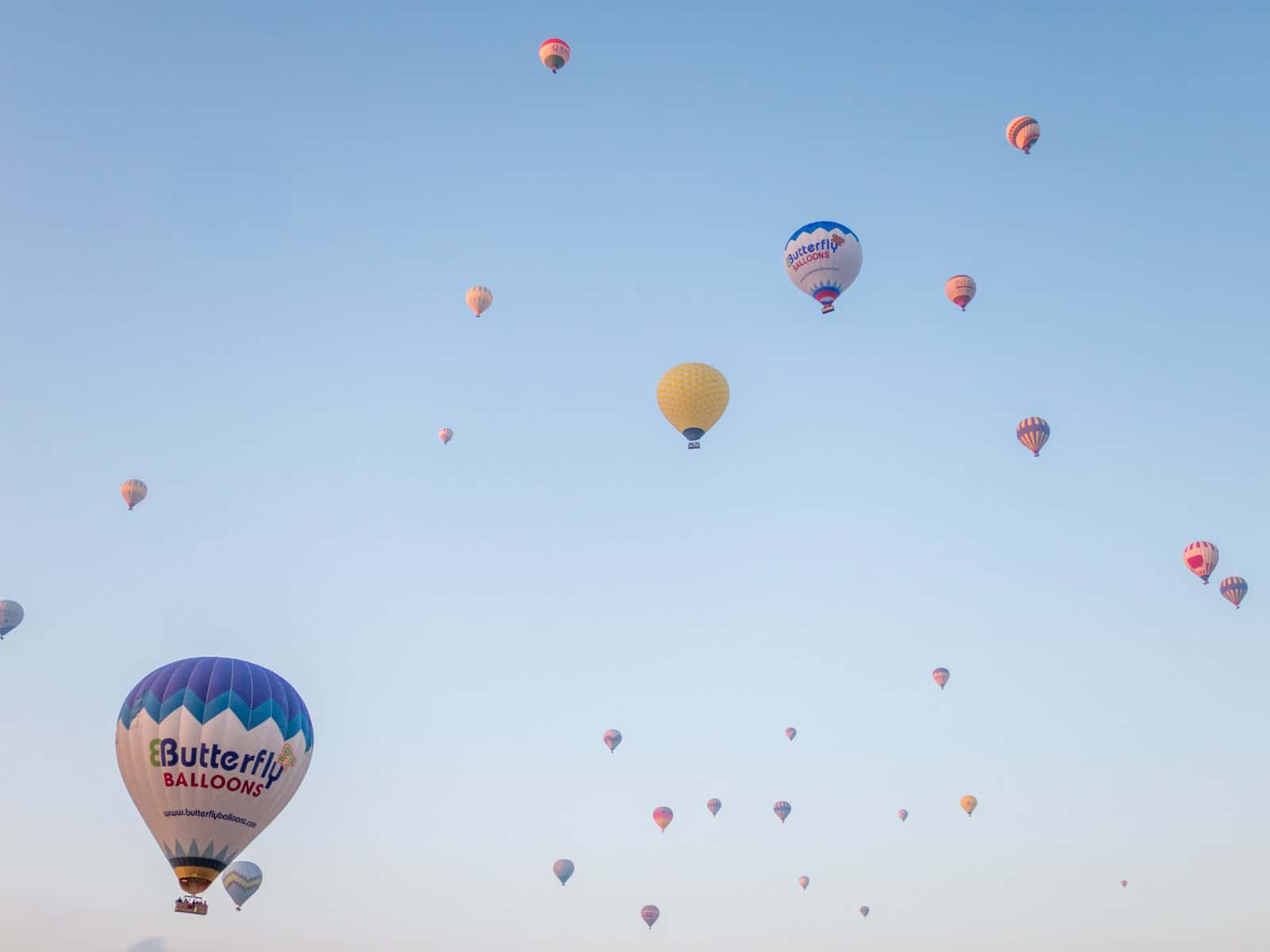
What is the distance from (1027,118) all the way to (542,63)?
19617 millimetres

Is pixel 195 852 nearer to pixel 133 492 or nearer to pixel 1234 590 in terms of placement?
pixel 133 492

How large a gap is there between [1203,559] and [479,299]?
33.8 meters

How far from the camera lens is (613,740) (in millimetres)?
62031

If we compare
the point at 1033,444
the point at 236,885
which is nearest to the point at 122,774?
the point at 236,885

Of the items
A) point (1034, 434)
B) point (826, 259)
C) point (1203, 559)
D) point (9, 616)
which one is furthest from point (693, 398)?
point (9, 616)

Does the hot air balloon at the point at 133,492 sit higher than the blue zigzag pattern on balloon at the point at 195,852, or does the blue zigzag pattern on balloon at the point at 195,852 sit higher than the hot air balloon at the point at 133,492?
the hot air balloon at the point at 133,492

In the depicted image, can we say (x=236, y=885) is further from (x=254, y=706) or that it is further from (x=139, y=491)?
(x=254, y=706)

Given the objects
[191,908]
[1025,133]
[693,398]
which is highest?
[1025,133]

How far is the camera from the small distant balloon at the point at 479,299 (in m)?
54.7

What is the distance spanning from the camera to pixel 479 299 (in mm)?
54656

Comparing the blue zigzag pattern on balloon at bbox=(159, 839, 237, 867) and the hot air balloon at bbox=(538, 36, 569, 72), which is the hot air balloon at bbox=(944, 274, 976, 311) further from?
the blue zigzag pattern on balloon at bbox=(159, 839, 237, 867)

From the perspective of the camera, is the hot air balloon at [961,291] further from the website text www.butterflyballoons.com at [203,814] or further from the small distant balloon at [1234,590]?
the website text www.butterflyballoons.com at [203,814]

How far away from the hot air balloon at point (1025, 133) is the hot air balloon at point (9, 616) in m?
47.7

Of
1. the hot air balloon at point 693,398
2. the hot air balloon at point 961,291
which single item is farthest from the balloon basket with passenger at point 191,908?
the hot air balloon at point 961,291
